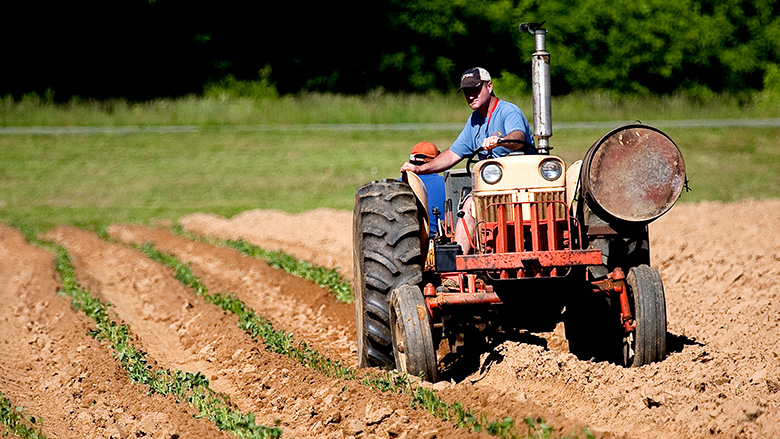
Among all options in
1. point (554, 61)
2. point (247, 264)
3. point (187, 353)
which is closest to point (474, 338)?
point (187, 353)

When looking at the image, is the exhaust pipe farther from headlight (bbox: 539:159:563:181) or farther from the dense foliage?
the dense foliage

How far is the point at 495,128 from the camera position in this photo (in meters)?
6.85

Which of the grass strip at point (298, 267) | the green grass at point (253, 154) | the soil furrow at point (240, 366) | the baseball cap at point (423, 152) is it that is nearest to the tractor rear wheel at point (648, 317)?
the soil furrow at point (240, 366)

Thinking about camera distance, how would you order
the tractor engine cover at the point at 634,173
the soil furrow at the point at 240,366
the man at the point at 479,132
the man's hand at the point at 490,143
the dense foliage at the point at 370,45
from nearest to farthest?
1. the soil furrow at the point at 240,366
2. the tractor engine cover at the point at 634,173
3. the man's hand at the point at 490,143
4. the man at the point at 479,132
5. the dense foliage at the point at 370,45

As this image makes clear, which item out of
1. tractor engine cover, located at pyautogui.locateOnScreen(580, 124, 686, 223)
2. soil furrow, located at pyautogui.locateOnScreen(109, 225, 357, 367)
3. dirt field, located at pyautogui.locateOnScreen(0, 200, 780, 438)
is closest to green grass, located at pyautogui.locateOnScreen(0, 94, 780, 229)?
soil furrow, located at pyautogui.locateOnScreen(109, 225, 357, 367)

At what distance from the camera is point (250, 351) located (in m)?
7.78

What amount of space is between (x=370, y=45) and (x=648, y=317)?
97.2ft

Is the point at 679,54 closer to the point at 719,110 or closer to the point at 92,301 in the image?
the point at 719,110

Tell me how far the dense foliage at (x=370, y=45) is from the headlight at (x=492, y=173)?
27.1 metres

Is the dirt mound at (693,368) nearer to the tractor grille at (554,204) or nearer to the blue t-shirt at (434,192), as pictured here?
the tractor grille at (554,204)

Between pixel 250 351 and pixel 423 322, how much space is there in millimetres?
2318

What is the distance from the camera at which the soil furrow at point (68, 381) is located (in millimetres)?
5961

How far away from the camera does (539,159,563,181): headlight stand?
608cm

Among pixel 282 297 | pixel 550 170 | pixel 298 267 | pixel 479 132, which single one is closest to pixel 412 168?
pixel 479 132
